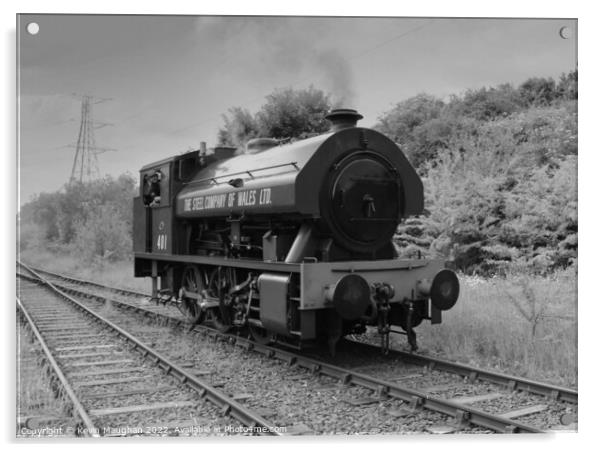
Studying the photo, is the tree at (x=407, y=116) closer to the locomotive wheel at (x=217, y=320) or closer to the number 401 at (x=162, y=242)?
the locomotive wheel at (x=217, y=320)

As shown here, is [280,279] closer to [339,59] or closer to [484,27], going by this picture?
[339,59]

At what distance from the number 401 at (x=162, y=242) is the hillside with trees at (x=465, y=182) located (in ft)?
3.57

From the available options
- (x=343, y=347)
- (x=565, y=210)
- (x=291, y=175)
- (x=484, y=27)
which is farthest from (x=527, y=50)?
(x=343, y=347)

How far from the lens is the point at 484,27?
5.52 metres

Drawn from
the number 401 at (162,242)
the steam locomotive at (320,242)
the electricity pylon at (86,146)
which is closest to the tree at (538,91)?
the steam locomotive at (320,242)

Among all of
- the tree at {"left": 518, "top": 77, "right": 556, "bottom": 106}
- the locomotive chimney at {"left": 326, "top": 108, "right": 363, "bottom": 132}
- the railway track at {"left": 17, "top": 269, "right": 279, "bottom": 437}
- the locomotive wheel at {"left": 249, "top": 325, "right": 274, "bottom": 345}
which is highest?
the tree at {"left": 518, "top": 77, "right": 556, "bottom": 106}

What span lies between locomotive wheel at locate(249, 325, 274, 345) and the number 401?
9.20 feet

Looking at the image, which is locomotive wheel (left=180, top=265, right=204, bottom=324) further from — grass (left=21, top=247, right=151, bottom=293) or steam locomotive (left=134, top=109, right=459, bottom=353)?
grass (left=21, top=247, right=151, bottom=293)

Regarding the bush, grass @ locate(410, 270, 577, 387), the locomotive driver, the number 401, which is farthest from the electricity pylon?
grass @ locate(410, 270, 577, 387)

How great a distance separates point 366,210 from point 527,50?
2.77m

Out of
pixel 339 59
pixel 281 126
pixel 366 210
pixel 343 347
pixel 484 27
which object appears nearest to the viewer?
pixel 484 27

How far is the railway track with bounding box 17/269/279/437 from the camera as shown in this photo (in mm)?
5203

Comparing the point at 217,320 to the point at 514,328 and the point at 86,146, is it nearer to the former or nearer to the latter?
the point at 86,146

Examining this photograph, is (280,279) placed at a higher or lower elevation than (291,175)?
lower
